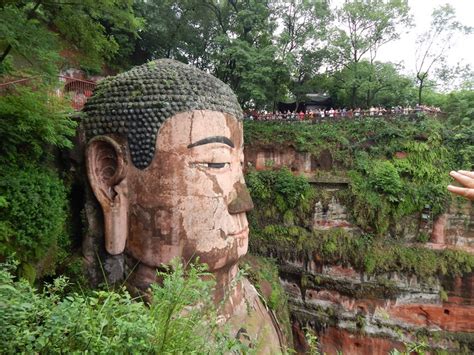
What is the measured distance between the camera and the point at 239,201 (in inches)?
224

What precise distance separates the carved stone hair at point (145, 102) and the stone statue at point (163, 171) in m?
0.02

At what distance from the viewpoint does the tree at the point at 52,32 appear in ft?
14.5

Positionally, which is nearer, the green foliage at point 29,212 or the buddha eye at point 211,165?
the green foliage at point 29,212

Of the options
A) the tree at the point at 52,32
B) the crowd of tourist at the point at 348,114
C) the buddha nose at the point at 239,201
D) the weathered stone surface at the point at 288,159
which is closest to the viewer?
the tree at the point at 52,32

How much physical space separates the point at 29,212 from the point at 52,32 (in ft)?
10.1

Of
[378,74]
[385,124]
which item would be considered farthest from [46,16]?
[378,74]

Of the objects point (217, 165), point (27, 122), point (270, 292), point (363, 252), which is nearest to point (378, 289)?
point (363, 252)

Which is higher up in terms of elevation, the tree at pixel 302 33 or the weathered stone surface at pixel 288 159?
the tree at pixel 302 33

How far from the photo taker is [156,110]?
527 centimetres

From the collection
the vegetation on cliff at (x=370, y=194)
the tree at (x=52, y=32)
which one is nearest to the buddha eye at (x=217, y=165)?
the tree at (x=52, y=32)

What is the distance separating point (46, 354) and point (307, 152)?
1249cm

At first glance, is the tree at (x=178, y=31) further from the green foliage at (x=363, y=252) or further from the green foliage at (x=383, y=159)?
the green foliage at (x=363, y=252)

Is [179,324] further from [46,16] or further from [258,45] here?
[258,45]

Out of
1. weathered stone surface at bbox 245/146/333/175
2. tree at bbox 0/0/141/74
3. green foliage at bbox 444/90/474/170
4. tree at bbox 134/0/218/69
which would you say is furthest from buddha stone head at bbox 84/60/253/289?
tree at bbox 134/0/218/69
